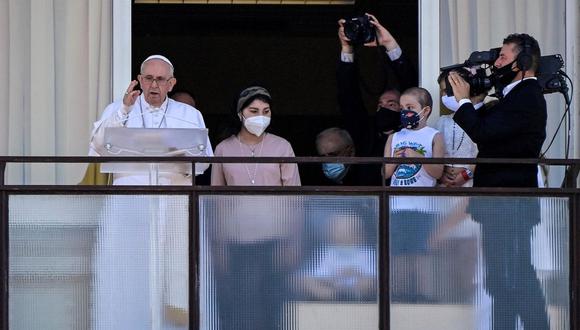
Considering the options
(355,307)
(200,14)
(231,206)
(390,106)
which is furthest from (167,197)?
(200,14)

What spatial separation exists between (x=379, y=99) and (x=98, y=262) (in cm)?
219

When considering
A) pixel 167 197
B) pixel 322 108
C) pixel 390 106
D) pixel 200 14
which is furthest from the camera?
pixel 322 108

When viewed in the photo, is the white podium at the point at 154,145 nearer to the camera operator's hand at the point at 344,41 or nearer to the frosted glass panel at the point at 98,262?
the frosted glass panel at the point at 98,262

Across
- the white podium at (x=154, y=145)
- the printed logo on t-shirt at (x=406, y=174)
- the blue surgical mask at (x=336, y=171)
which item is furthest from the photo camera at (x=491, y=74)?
the white podium at (x=154, y=145)

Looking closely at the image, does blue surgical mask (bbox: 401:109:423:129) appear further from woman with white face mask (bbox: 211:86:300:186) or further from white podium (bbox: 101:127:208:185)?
white podium (bbox: 101:127:208:185)

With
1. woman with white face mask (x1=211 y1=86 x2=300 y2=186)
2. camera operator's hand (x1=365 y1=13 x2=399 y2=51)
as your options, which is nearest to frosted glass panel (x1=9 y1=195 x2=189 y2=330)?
woman with white face mask (x1=211 y1=86 x2=300 y2=186)

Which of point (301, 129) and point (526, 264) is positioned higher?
point (301, 129)

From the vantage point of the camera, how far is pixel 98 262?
805cm

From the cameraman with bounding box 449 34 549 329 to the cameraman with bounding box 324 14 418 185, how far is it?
898 mm

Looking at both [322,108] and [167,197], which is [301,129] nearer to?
[322,108]

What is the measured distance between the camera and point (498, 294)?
26.7 feet

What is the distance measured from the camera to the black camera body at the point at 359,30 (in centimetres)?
906

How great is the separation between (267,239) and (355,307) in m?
0.60

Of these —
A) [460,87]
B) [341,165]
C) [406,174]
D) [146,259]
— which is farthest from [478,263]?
[146,259]
